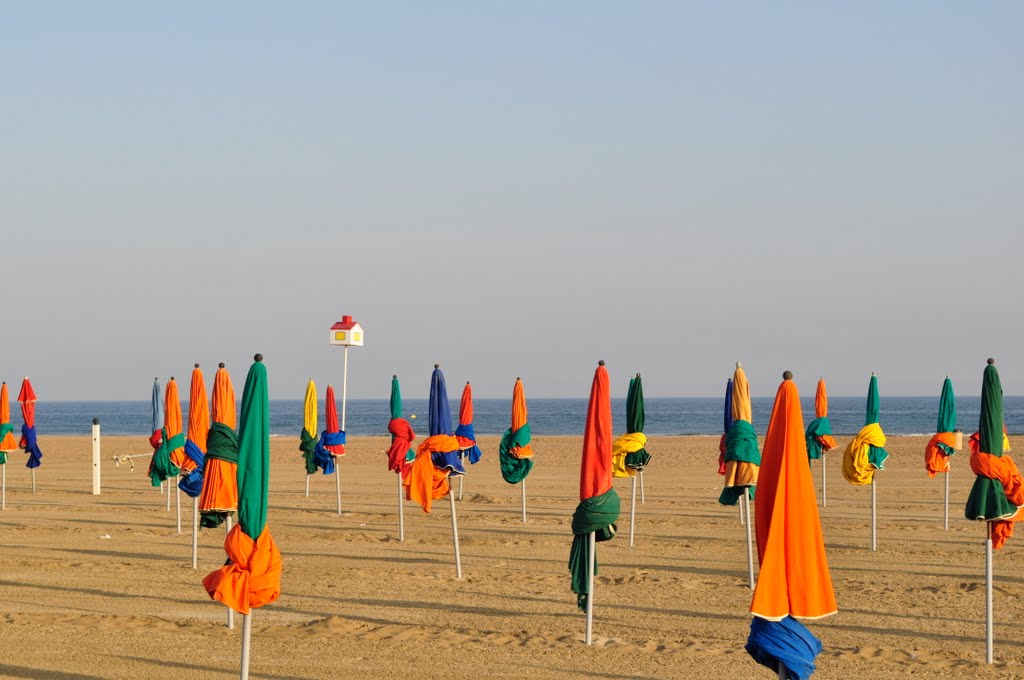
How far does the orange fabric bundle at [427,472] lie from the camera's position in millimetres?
16578

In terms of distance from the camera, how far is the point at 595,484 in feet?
39.8

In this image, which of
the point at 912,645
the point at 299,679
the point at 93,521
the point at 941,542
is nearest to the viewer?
the point at 299,679

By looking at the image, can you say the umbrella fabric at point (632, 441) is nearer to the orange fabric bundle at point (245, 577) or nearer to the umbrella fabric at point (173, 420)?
the umbrella fabric at point (173, 420)

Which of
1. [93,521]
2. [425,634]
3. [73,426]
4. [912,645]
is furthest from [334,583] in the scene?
[73,426]

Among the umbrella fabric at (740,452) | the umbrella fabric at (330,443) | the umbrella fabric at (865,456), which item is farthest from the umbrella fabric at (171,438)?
the umbrella fabric at (865,456)

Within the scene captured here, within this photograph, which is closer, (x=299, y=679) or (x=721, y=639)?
(x=299, y=679)

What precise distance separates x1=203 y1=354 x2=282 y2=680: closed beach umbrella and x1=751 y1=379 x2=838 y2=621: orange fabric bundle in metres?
4.34

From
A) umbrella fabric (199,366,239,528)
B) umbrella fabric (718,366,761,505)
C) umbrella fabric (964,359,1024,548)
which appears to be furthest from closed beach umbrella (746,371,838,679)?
umbrella fabric (718,366,761,505)

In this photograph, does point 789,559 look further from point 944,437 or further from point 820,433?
point 820,433

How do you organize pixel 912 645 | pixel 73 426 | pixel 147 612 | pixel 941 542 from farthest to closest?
pixel 73 426
pixel 941 542
pixel 147 612
pixel 912 645

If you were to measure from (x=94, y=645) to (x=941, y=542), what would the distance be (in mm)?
14719

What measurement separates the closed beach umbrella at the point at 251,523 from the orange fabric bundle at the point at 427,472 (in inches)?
264

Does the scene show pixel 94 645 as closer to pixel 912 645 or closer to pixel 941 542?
pixel 912 645

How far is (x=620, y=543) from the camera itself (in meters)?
20.6
